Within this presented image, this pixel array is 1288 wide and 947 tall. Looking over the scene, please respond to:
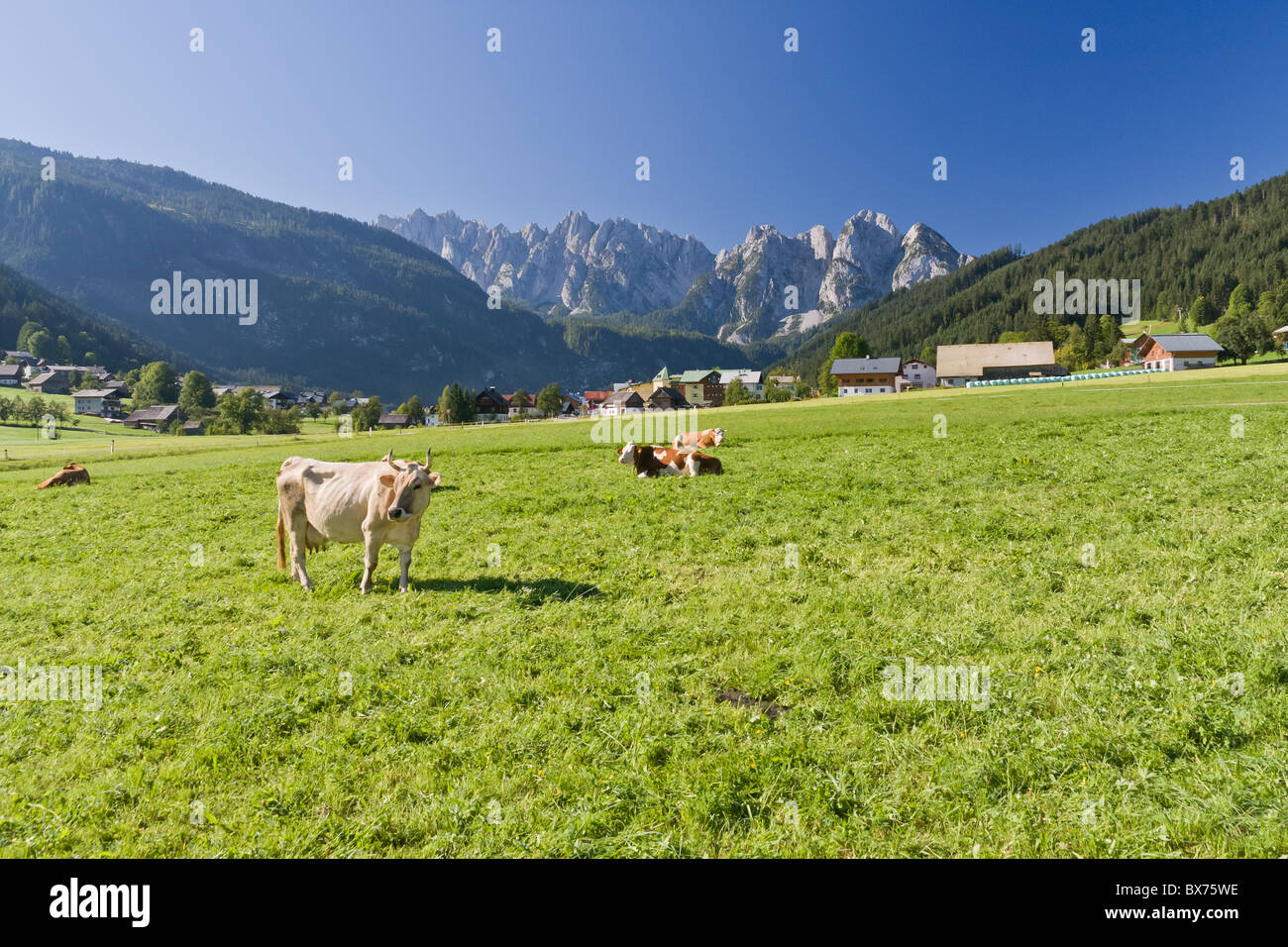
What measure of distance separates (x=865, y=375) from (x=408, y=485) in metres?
144

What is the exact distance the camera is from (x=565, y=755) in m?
5.11

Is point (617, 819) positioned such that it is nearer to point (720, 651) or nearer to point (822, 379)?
point (720, 651)

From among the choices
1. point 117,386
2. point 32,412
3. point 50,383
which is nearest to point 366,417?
point 32,412

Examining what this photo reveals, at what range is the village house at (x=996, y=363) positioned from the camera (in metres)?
130

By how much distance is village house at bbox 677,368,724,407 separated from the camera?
190 meters

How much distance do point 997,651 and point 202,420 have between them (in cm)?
17675

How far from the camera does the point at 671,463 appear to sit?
2220 cm

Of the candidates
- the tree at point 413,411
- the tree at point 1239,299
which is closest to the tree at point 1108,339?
the tree at point 1239,299

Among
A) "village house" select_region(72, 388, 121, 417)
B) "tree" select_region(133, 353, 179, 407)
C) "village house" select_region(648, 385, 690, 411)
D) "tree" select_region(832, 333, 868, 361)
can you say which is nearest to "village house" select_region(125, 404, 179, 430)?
"village house" select_region(72, 388, 121, 417)

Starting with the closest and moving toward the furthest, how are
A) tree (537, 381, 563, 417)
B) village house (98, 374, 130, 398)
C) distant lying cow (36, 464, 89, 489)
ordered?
distant lying cow (36, 464, 89, 489) < village house (98, 374, 130, 398) < tree (537, 381, 563, 417)

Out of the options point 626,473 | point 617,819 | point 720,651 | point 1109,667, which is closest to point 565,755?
point 617,819

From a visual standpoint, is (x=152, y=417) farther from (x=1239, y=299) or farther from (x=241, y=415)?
(x=1239, y=299)

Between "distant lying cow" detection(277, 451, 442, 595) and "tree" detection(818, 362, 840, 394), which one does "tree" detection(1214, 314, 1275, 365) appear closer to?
"tree" detection(818, 362, 840, 394)

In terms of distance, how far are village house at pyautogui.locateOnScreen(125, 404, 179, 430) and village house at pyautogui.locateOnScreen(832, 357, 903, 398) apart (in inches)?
6501
